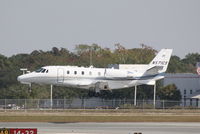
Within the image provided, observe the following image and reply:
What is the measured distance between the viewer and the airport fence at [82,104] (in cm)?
8655

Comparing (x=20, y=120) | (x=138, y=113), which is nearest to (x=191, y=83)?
(x=138, y=113)

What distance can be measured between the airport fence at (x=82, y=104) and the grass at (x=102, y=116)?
5987mm

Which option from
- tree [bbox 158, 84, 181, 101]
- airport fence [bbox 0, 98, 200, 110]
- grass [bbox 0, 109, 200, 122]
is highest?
tree [bbox 158, 84, 181, 101]

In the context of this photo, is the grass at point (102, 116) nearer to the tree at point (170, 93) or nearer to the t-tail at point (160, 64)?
the t-tail at point (160, 64)

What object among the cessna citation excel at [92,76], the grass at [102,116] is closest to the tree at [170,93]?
the cessna citation excel at [92,76]

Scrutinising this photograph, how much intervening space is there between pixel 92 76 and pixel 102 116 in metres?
15.8

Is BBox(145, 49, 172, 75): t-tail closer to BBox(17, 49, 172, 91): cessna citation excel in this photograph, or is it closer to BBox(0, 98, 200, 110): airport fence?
BBox(17, 49, 172, 91): cessna citation excel

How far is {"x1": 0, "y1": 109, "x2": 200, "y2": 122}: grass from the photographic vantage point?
2751 inches

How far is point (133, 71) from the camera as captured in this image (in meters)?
91.0

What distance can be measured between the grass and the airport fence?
599 centimetres

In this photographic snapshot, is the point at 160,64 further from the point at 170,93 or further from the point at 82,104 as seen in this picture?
the point at 82,104

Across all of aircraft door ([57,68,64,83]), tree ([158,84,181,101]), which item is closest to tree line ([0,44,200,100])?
tree ([158,84,181,101])

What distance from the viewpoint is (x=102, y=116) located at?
242ft

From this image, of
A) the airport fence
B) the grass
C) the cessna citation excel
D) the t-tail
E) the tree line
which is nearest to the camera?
the grass
